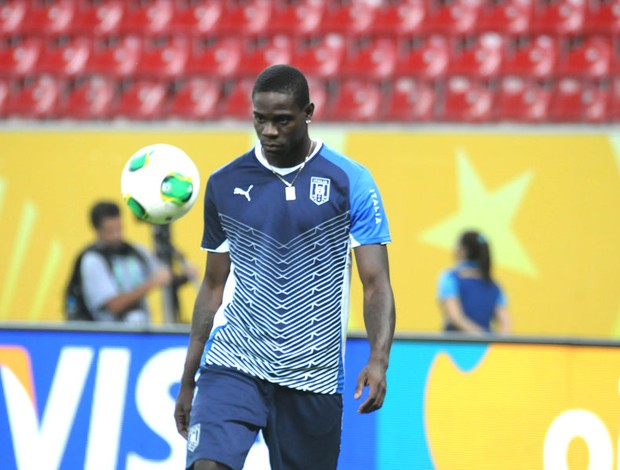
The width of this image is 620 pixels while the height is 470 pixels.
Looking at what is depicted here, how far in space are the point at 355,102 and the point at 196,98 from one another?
160 cm

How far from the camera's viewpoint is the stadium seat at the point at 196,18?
11961mm

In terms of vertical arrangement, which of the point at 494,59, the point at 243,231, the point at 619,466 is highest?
the point at 494,59

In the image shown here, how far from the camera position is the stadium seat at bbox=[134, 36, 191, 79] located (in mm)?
11719

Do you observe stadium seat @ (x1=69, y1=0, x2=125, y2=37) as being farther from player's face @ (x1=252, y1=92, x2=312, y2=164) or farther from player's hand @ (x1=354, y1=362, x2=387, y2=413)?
player's hand @ (x1=354, y1=362, x2=387, y2=413)

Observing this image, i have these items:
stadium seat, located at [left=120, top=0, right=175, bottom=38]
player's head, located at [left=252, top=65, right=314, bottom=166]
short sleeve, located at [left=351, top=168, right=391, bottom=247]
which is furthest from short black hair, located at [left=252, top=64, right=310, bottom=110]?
stadium seat, located at [left=120, top=0, right=175, bottom=38]

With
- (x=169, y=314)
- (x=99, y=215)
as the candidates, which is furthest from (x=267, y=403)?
(x=169, y=314)

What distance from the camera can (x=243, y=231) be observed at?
13.9 feet

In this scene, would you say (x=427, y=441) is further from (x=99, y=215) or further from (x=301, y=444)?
(x=99, y=215)

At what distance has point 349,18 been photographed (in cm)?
1176

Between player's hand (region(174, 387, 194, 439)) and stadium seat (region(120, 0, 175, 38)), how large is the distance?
817 centimetres

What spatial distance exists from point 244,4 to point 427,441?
7572mm

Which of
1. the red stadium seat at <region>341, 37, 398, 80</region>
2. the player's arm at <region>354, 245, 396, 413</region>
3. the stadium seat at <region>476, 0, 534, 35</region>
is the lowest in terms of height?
the player's arm at <region>354, 245, 396, 413</region>

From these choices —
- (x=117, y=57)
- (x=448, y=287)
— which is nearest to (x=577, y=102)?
(x=448, y=287)

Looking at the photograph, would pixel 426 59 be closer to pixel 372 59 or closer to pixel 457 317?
pixel 372 59
